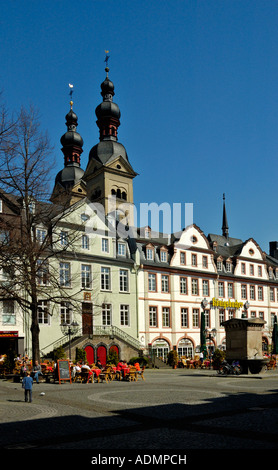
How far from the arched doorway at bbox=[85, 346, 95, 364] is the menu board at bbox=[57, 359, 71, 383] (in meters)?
11.1

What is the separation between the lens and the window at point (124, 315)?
43594mm

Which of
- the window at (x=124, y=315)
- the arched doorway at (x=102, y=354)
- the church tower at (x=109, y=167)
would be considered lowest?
the arched doorway at (x=102, y=354)

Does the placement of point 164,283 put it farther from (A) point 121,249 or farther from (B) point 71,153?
(B) point 71,153

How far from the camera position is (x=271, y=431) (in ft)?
38.0

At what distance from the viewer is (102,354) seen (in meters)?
39.2

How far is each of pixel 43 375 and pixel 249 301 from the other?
3468 cm

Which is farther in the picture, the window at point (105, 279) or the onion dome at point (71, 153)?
the onion dome at point (71, 153)

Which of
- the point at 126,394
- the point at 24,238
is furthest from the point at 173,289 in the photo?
the point at 126,394

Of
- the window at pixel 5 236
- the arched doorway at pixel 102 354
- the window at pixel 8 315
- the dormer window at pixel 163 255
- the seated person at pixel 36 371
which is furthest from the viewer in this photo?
the dormer window at pixel 163 255

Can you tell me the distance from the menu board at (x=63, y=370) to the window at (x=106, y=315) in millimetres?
15034

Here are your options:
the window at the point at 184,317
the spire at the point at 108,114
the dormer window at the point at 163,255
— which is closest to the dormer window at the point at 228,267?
the window at the point at 184,317

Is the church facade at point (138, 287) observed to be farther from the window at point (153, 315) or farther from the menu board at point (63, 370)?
the menu board at point (63, 370)
